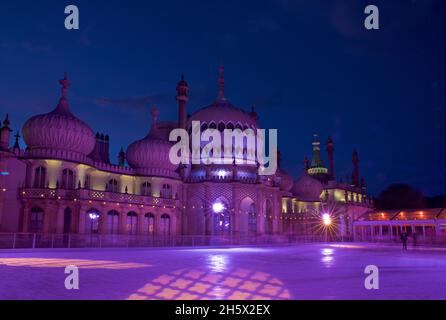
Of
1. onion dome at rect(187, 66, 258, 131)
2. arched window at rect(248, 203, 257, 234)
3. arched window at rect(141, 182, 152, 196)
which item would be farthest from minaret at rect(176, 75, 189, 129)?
arched window at rect(248, 203, 257, 234)

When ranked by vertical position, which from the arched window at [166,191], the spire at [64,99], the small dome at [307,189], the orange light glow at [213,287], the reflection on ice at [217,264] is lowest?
the reflection on ice at [217,264]

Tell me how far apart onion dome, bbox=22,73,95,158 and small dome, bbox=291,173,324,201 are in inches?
1874

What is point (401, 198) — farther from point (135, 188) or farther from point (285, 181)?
point (135, 188)

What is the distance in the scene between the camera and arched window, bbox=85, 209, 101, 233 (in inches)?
1526

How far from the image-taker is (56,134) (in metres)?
38.1

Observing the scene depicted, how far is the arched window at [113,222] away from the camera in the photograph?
4134 centimetres

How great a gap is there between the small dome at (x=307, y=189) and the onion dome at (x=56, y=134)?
47.6 metres

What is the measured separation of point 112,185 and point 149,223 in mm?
6044

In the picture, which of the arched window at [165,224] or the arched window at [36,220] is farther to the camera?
the arched window at [165,224]

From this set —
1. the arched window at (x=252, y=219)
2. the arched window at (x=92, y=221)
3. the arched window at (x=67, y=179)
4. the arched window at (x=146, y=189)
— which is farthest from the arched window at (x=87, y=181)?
the arched window at (x=252, y=219)

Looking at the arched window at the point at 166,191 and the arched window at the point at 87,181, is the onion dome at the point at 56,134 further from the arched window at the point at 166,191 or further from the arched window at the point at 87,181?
the arched window at the point at 166,191

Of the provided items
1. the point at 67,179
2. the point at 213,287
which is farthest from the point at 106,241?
the point at 213,287

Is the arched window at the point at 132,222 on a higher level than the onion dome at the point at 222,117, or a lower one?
lower
